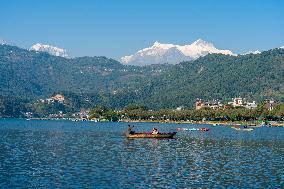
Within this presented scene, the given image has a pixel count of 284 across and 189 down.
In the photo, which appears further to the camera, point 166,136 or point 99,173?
point 166,136

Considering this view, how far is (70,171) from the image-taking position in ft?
226

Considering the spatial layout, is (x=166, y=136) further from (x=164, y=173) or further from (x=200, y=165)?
(x=164, y=173)

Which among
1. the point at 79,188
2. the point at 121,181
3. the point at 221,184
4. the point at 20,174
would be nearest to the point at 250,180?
the point at 221,184

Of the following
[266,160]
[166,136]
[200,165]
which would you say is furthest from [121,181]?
[166,136]

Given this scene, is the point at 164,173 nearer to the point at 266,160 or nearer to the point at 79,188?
the point at 79,188

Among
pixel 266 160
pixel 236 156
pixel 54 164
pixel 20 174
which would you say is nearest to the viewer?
pixel 20 174

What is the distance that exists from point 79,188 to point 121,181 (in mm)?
6938

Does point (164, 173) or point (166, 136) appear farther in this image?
point (166, 136)

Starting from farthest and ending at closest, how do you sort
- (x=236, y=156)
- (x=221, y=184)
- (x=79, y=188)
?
(x=236, y=156) → (x=221, y=184) → (x=79, y=188)

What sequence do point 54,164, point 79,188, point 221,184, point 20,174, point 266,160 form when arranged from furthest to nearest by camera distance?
point 266,160 < point 54,164 < point 20,174 < point 221,184 < point 79,188

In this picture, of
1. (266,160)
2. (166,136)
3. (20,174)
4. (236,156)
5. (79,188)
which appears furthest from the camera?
(166,136)

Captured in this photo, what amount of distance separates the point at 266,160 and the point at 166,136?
67.0m

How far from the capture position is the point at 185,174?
225 ft

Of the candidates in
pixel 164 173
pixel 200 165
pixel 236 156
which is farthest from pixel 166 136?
pixel 164 173
